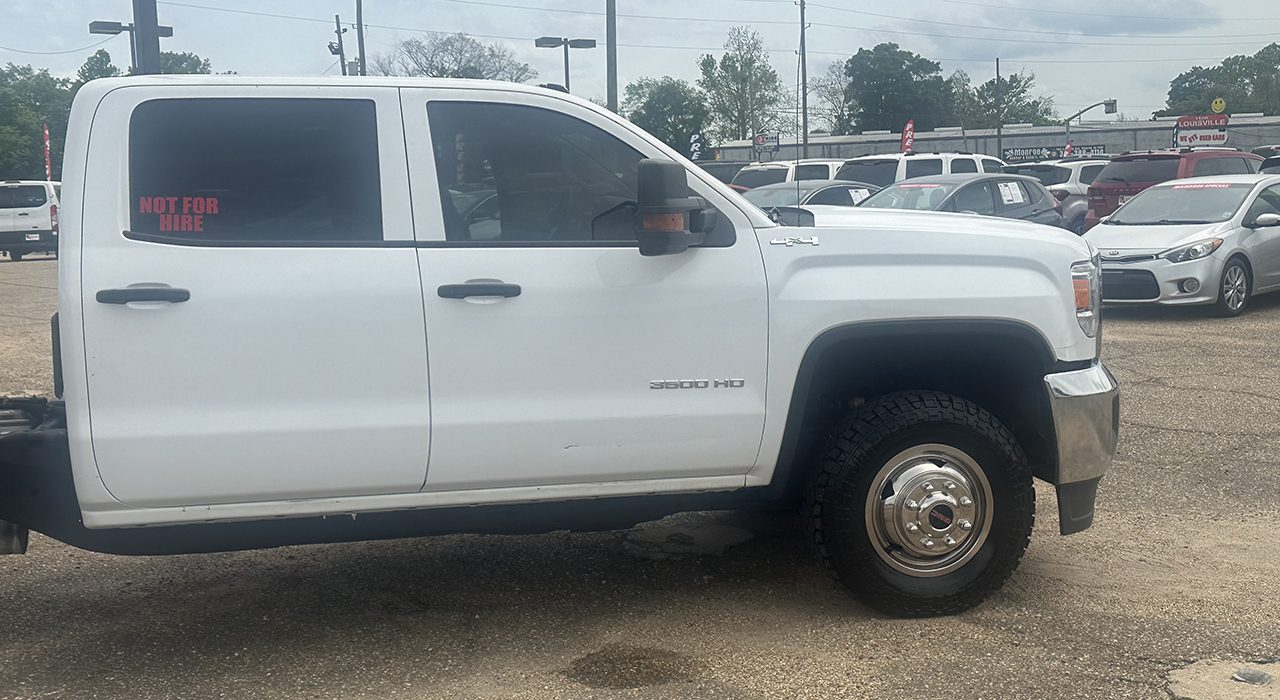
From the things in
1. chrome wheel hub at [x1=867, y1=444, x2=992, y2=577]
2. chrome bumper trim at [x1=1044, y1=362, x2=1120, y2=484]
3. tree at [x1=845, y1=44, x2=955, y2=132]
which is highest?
tree at [x1=845, y1=44, x2=955, y2=132]

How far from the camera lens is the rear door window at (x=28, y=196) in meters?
25.3

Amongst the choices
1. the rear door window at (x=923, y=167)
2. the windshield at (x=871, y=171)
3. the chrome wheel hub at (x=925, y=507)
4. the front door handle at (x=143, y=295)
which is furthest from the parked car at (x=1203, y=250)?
the front door handle at (x=143, y=295)

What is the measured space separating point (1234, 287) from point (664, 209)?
1023cm

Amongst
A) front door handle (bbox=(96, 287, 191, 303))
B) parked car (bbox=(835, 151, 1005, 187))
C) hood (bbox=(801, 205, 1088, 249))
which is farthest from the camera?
parked car (bbox=(835, 151, 1005, 187))

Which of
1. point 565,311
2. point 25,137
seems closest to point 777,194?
point 565,311

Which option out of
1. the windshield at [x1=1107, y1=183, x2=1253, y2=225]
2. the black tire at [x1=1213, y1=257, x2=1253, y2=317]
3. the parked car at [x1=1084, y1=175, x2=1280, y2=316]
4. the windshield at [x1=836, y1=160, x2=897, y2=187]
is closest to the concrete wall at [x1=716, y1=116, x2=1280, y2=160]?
the windshield at [x1=836, y1=160, x2=897, y2=187]

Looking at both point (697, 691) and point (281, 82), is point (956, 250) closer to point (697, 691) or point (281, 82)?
point (697, 691)

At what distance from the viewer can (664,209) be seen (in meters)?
3.56

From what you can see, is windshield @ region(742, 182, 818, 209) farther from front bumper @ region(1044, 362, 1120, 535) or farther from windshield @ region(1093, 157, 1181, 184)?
front bumper @ region(1044, 362, 1120, 535)

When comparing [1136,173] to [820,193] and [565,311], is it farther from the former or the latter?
[565,311]

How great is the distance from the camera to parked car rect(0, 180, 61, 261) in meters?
25.1

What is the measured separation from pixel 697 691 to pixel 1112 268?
9.91 m

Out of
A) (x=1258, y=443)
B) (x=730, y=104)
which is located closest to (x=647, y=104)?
(x=730, y=104)

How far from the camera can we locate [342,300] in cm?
353
